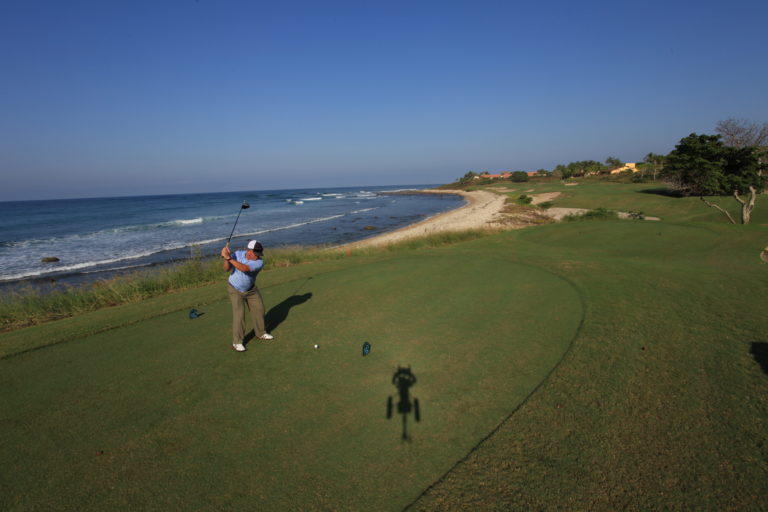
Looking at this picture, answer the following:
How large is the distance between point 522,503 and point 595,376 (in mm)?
2435

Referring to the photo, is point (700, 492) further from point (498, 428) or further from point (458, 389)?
point (458, 389)

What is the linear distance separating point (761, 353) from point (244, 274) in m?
7.90

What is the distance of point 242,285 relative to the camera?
6.26 m

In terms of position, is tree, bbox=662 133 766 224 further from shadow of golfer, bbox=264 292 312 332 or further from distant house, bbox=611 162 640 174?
distant house, bbox=611 162 640 174

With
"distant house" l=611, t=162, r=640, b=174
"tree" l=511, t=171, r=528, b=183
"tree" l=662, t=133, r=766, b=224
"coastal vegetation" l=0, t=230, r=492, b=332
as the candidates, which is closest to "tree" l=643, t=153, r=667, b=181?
"distant house" l=611, t=162, r=640, b=174

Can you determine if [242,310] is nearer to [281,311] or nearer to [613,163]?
[281,311]

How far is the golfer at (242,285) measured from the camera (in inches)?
238

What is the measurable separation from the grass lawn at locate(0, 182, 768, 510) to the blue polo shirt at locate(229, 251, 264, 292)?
1095 mm

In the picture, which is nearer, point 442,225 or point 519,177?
point 442,225

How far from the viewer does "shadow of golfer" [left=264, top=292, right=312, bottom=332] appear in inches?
292

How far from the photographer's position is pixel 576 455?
11.5ft

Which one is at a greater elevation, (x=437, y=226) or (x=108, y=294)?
(x=108, y=294)

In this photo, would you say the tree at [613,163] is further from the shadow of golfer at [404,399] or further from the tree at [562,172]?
the shadow of golfer at [404,399]

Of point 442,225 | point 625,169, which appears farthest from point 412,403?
point 625,169
